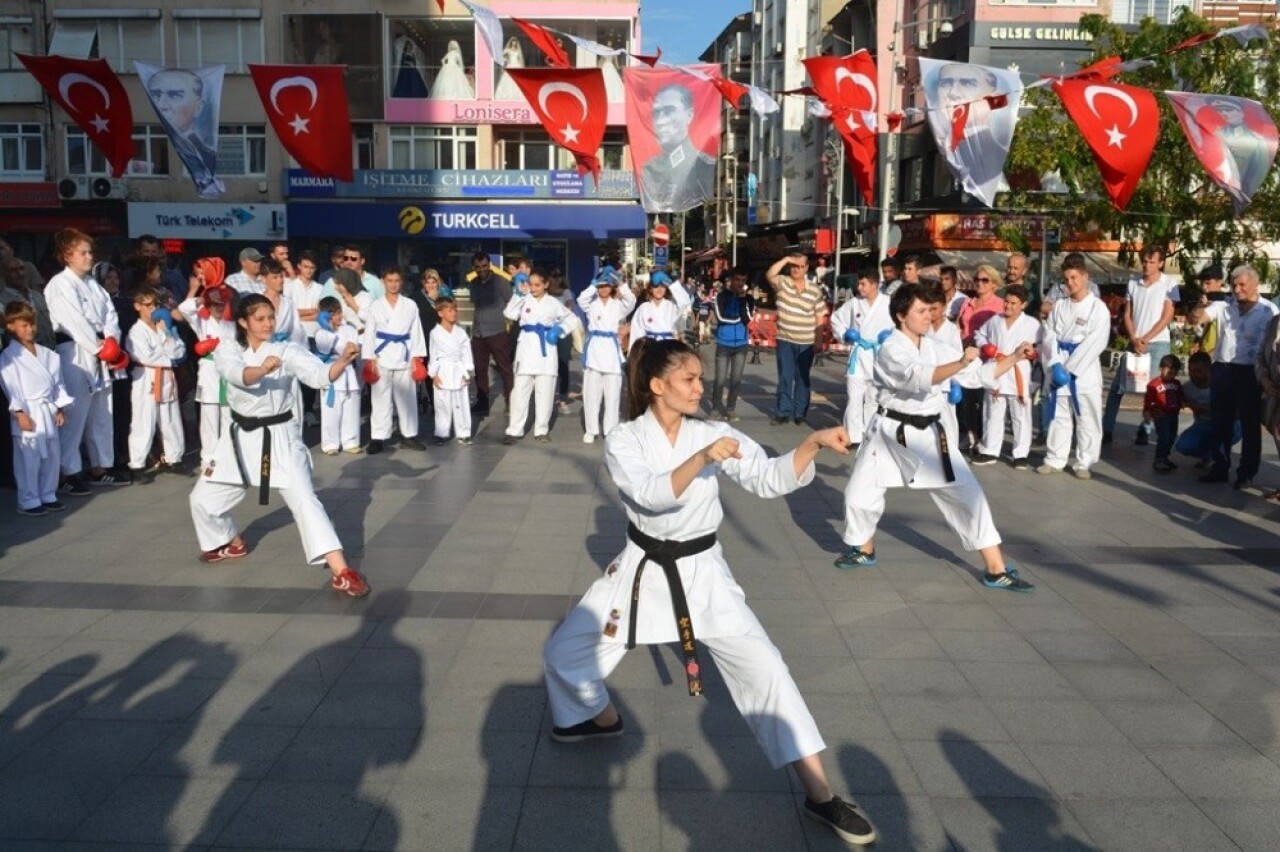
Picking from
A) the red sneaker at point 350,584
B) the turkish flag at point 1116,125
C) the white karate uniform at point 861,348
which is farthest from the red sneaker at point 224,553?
the turkish flag at point 1116,125

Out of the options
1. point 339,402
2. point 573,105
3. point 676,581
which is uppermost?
point 573,105

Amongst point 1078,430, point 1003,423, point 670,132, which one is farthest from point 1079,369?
point 670,132

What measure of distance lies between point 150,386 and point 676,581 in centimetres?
712

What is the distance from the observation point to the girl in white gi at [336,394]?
10914mm

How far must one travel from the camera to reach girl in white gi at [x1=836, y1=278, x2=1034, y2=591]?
636 cm

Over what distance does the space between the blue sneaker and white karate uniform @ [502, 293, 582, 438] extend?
18.2ft

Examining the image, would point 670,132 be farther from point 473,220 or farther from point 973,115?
point 473,220

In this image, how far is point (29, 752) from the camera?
420 centimetres

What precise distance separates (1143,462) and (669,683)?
7806 mm

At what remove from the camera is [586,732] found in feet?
14.2

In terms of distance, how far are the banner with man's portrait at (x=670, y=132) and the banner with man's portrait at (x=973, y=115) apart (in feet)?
6.62

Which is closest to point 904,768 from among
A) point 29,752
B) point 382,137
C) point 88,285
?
point 29,752

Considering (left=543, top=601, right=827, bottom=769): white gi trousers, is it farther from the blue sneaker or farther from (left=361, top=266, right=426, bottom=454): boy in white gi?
(left=361, top=266, right=426, bottom=454): boy in white gi

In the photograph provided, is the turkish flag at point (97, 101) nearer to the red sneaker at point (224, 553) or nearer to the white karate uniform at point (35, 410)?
the white karate uniform at point (35, 410)
